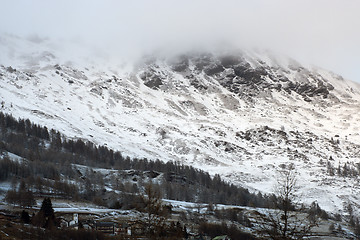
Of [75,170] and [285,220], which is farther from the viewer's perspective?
[75,170]

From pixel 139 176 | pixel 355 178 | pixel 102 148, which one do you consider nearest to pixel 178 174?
pixel 139 176

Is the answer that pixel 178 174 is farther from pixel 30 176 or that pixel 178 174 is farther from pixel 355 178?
pixel 355 178

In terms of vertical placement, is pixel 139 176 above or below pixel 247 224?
above

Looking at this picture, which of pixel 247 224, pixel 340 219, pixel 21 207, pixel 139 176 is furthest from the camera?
pixel 139 176

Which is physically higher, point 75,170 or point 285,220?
point 75,170

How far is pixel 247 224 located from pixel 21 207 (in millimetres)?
65665

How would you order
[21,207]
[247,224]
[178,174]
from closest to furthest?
[21,207], [247,224], [178,174]

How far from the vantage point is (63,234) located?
7206cm

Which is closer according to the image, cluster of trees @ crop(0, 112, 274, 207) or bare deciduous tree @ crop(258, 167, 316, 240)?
bare deciduous tree @ crop(258, 167, 316, 240)

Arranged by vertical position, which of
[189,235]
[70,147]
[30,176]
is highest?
[70,147]

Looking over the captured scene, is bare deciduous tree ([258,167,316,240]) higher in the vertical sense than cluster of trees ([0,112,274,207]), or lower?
lower

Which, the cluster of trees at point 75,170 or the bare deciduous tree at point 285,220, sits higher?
the cluster of trees at point 75,170

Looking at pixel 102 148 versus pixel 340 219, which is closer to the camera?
pixel 340 219

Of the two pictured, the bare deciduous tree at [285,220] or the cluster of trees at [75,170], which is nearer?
the bare deciduous tree at [285,220]
